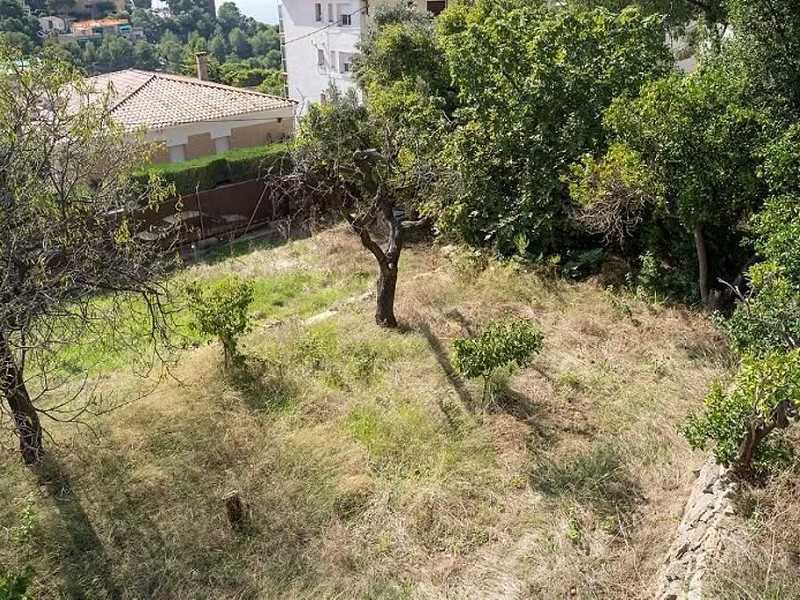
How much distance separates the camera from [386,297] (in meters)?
10.8

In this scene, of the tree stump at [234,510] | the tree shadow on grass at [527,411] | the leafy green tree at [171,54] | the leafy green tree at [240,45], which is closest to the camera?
the tree stump at [234,510]

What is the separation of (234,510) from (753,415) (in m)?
5.02

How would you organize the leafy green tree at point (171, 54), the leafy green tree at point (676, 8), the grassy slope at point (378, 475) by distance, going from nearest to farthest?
the grassy slope at point (378, 475) < the leafy green tree at point (676, 8) < the leafy green tree at point (171, 54)

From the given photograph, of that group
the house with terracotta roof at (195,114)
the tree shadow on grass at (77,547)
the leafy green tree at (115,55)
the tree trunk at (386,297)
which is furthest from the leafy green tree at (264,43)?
the tree shadow on grass at (77,547)

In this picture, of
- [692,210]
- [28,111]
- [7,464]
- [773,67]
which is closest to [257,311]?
[7,464]

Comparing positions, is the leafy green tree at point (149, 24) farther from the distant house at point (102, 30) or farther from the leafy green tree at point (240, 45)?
the leafy green tree at point (240, 45)

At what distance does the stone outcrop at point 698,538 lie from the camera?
525cm

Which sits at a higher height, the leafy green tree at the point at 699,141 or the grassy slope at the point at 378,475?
the leafy green tree at the point at 699,141

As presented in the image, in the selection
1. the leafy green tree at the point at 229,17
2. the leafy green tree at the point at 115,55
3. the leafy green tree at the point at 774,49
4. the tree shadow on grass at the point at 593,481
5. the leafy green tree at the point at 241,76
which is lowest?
the tree shadow on grass at the point at 593,481

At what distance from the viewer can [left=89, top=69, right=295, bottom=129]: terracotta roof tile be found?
2134 cm

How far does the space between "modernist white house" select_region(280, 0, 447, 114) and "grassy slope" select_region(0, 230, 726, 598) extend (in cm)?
1947

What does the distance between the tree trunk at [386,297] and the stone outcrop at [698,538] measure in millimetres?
5605

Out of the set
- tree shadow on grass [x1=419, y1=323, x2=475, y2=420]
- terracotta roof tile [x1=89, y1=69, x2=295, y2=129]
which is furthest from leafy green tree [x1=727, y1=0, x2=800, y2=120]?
terracotta roof tile [x1=89, y1=69, x2=295, y2=129]

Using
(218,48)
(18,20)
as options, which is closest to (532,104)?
(18,20)
